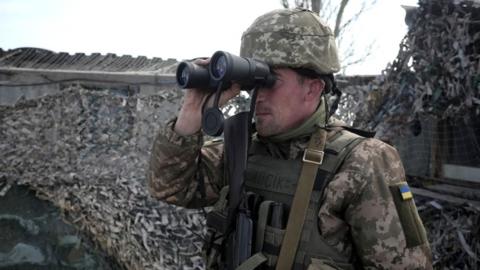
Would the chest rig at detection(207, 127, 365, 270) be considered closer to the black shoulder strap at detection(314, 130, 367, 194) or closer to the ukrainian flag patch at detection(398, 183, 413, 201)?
the black shoulder strap at detection(314, 130, 367, 194)

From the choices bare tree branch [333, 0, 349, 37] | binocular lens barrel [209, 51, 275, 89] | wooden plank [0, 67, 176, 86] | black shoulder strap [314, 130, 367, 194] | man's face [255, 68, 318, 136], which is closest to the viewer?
binocular lens barrel [209, 51, 275, 89]

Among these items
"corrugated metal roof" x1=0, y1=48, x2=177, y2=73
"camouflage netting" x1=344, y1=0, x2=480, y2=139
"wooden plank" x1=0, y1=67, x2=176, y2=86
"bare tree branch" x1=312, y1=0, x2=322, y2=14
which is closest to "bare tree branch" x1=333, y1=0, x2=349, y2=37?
"bare tree branch" x1=312, y1=0, x2=322, y2=14

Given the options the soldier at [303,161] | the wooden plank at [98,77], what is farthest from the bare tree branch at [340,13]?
the soldier at [303,161]

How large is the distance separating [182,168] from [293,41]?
615 mm

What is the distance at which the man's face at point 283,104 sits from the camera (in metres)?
1.76

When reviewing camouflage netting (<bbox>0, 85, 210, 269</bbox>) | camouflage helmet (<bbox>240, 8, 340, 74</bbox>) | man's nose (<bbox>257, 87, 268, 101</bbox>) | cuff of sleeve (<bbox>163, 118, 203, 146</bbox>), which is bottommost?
camouflage netting (<bbox>0, 85, 210, 269</bbox>)

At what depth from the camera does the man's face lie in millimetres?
1764

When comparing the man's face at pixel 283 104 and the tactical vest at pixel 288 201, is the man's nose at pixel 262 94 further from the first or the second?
the tactical vest at pixel 288 201

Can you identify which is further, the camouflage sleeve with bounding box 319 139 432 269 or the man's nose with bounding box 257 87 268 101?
the man's nose with bounding box 257 87 268 101

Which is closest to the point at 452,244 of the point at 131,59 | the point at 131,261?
the point at 131,261

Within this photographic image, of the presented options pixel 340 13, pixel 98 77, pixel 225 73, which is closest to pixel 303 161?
pixel 225 73

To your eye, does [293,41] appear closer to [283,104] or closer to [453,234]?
[283,104]

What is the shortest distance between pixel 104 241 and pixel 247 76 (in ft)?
12.3

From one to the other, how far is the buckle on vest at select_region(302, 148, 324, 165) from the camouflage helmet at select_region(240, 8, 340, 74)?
302 mm
